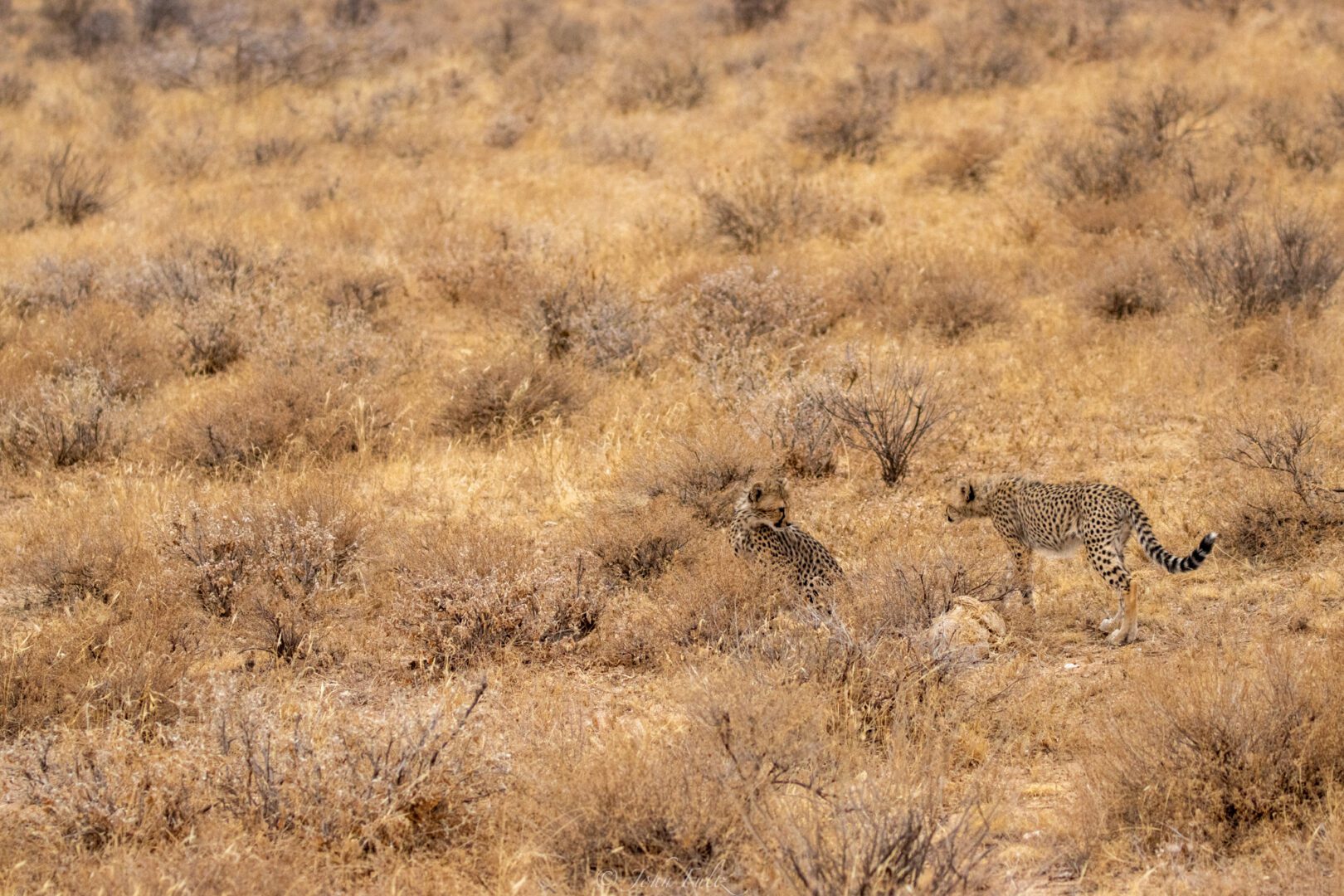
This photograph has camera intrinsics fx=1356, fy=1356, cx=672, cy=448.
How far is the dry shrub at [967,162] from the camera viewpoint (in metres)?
13.3

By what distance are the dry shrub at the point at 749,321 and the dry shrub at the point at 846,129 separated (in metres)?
4.76

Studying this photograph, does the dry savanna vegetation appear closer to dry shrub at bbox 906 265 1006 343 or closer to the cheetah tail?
dry shrub at bbox 906 265 1006 343

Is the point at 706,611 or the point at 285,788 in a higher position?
the point at 285,788

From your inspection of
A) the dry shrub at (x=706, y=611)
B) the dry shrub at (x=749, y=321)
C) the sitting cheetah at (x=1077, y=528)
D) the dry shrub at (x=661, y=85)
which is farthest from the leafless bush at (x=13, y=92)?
the sitting cheetah at (x=1077, y=528)

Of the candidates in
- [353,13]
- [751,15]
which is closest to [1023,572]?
[751,15]

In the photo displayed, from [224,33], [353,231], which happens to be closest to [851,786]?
[353,231]

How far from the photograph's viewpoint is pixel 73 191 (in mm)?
13422

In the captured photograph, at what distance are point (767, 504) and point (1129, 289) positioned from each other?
4632 mm

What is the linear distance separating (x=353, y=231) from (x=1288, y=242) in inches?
308

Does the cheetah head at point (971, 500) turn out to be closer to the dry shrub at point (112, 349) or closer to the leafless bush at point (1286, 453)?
the leafless bush at point (1286, 453)

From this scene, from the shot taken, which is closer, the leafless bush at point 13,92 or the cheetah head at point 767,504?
the cheetah head at point 767,504

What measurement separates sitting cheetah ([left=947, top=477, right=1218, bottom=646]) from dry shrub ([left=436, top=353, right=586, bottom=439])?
303 centimetres

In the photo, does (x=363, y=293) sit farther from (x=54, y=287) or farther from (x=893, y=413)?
(x=893, y=413)

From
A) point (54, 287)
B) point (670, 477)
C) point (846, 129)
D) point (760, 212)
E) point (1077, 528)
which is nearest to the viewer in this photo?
point (1077, 528)
